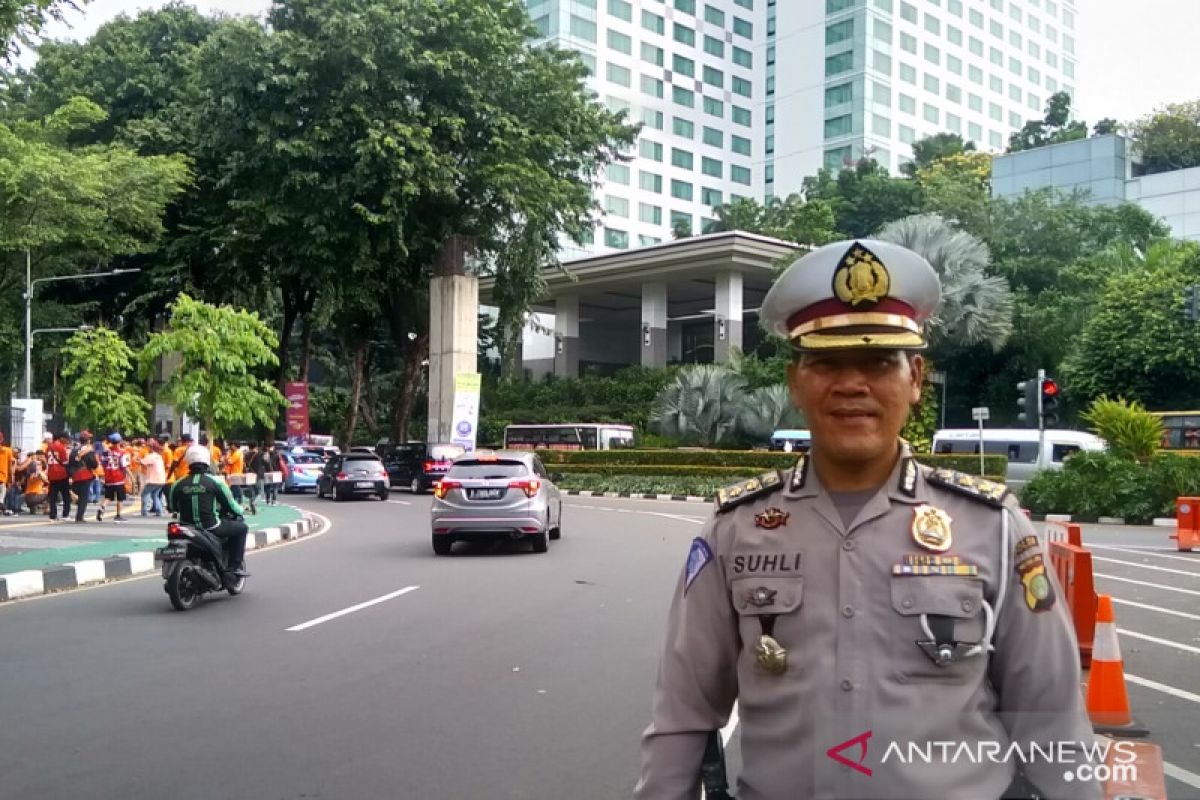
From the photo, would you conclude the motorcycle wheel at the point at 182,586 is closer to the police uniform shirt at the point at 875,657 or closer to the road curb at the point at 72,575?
the road curb at the point at 72,575

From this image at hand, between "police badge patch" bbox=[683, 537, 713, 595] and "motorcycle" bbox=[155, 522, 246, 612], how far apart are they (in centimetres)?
900

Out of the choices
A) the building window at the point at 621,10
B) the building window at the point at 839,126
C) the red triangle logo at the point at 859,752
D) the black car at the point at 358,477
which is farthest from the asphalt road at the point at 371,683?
the building window at the point at 839,126

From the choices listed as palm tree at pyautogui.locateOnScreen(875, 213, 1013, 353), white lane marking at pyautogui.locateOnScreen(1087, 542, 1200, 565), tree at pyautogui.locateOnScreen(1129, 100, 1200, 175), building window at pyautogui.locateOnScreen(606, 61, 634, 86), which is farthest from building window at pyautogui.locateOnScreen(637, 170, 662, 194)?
white lane marking at pyautogui.locateOnScreen(1087, 542, 1200, 565)

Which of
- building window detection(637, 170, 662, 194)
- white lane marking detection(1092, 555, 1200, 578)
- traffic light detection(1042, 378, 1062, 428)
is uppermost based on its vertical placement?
building window detection(637, 170, 662, 194)

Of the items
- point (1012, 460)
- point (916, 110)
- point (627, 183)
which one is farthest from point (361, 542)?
point (916, 110)

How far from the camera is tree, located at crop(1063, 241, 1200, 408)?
110 feet

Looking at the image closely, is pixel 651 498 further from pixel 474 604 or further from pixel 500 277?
pixel 474 604

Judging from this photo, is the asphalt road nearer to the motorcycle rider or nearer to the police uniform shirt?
the motorcycle rider

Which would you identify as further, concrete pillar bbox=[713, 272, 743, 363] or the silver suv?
concrete pillar bbox=[713, 272, 743, 363]

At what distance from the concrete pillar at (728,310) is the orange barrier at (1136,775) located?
1546 inches

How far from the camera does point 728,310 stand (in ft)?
141

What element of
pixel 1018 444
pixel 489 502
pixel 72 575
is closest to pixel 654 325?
pixel 1018 444

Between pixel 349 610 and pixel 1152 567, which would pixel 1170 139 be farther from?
pixel 349 610

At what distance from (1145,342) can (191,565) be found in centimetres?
3225
